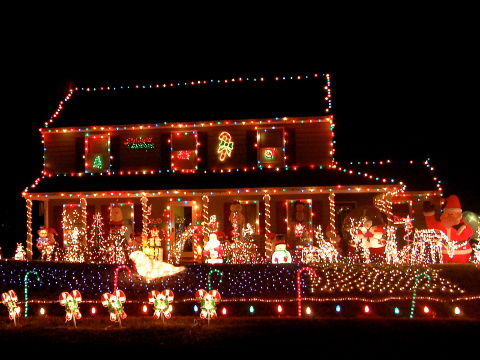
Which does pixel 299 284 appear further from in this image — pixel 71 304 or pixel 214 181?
pixel 214 181

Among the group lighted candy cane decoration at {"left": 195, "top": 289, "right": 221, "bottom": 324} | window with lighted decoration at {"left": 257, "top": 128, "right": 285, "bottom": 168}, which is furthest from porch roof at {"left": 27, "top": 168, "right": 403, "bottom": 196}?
lighted candy cane decoration at {"left": 195, "top": 289, "right": 221, "bottom": 324}

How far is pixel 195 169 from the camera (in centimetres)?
1934

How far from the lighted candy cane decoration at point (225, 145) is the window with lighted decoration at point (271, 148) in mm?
996

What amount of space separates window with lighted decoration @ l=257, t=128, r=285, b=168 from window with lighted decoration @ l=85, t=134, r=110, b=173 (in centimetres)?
557

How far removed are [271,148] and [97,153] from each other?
6392 millimetres

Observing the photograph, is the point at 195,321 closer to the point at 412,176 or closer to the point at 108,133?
the point at 108,133

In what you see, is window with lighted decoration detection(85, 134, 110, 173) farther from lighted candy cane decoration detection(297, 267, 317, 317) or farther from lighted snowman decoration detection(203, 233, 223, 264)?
lighted candy cane decoration detection(297, 267, 317, 317)

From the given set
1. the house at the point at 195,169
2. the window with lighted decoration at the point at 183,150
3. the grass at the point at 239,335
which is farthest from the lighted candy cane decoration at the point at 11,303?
the window with lighted decoration at the point at 183,150

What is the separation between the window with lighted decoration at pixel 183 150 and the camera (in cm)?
1962

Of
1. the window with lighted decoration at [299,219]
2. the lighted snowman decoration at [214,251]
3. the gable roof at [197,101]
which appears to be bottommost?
the lighted snowman decoration at [214,251]

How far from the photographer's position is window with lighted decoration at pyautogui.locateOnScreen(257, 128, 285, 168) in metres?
19.2

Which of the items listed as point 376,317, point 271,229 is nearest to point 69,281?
point 376,317

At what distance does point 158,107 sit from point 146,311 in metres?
11.0

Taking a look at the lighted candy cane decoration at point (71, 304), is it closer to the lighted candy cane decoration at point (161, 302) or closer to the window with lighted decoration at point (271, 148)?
the lighted candy cane decoration at point (161, 302)
